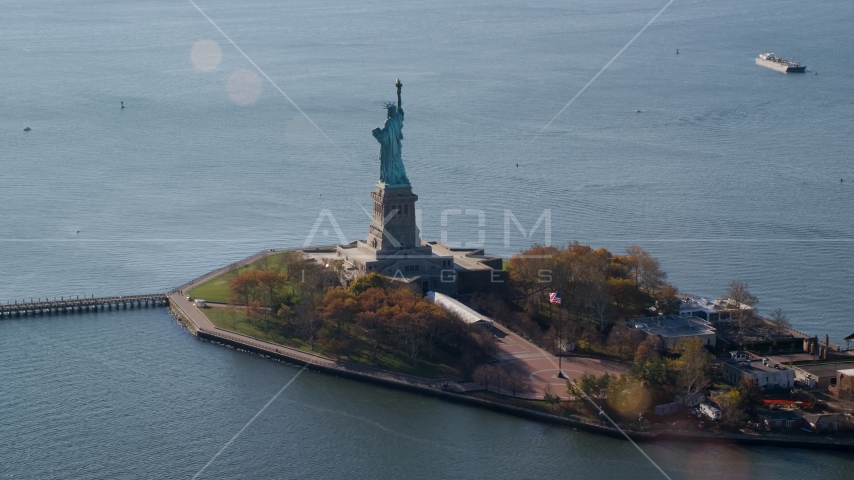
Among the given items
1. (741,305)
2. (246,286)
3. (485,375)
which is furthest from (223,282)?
(741,305)

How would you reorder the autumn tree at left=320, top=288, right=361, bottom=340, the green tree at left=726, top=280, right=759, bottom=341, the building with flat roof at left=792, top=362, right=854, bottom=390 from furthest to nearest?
the green tree at left=726, top=280, right=759, bottom=341 → the autumn tree at left=320, top=288, right=361, bottom=340 → the building with flat roof at left=792, top=362, right=854, bottom=390

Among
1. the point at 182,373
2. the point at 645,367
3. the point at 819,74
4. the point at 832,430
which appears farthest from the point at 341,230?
the point at 819,74

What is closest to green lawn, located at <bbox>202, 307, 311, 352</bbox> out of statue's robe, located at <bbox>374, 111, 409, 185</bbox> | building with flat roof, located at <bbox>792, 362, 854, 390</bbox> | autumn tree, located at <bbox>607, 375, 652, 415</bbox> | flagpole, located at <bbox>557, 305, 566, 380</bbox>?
statue's robe, located at <bbox>374, 111, 409, 185</bbox>

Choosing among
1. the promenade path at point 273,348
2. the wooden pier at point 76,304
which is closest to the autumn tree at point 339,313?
the promenade path at point 273,348

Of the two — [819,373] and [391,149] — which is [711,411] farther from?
[391,149]

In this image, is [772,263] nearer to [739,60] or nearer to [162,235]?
[162,235]

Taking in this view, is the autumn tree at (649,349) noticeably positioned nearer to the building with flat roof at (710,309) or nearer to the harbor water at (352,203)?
the building with flat roof at (710,309)

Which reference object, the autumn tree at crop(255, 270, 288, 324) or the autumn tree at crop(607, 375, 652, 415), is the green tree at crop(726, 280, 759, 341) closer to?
the autumn tree at crop(607, 375, 652, 415)
